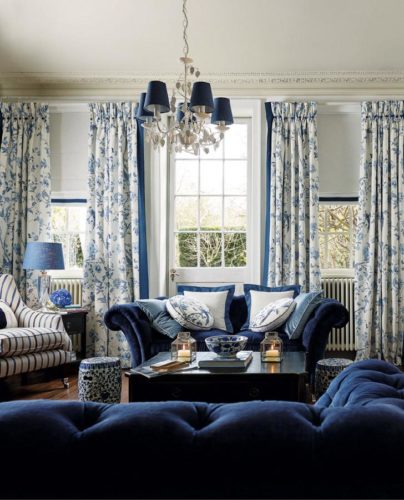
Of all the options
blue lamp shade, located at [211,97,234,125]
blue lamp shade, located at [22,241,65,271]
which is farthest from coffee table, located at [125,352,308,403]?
blue lamp shade, located at [22,241,65,271]

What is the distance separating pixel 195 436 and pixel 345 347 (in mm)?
4804

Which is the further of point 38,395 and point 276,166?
point 276,166

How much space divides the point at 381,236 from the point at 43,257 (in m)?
3.37

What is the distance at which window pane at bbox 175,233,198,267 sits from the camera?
221 inches

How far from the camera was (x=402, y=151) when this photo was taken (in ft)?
17.3

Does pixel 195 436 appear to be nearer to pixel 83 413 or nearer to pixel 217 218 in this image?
pixel 83 413

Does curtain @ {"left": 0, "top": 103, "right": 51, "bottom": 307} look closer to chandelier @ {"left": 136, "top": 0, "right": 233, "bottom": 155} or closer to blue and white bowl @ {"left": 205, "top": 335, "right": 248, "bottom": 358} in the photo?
chandelier @ {"left": 136, "top": 0, "right": 233, "bottom": 155}

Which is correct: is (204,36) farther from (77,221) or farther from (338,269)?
(338,269)

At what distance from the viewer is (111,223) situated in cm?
534

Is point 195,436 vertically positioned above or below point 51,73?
below

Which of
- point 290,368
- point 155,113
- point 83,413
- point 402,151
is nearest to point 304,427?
point 83,413

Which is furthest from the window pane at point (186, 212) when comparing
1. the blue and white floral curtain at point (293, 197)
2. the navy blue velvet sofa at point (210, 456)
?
the navy blue velvet sofa at point (210, 456)

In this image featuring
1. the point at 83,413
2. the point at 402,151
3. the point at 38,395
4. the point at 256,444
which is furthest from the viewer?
the point at 402,151

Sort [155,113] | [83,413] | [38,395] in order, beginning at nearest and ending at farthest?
[83,413] → [155,113] → [38,395]
